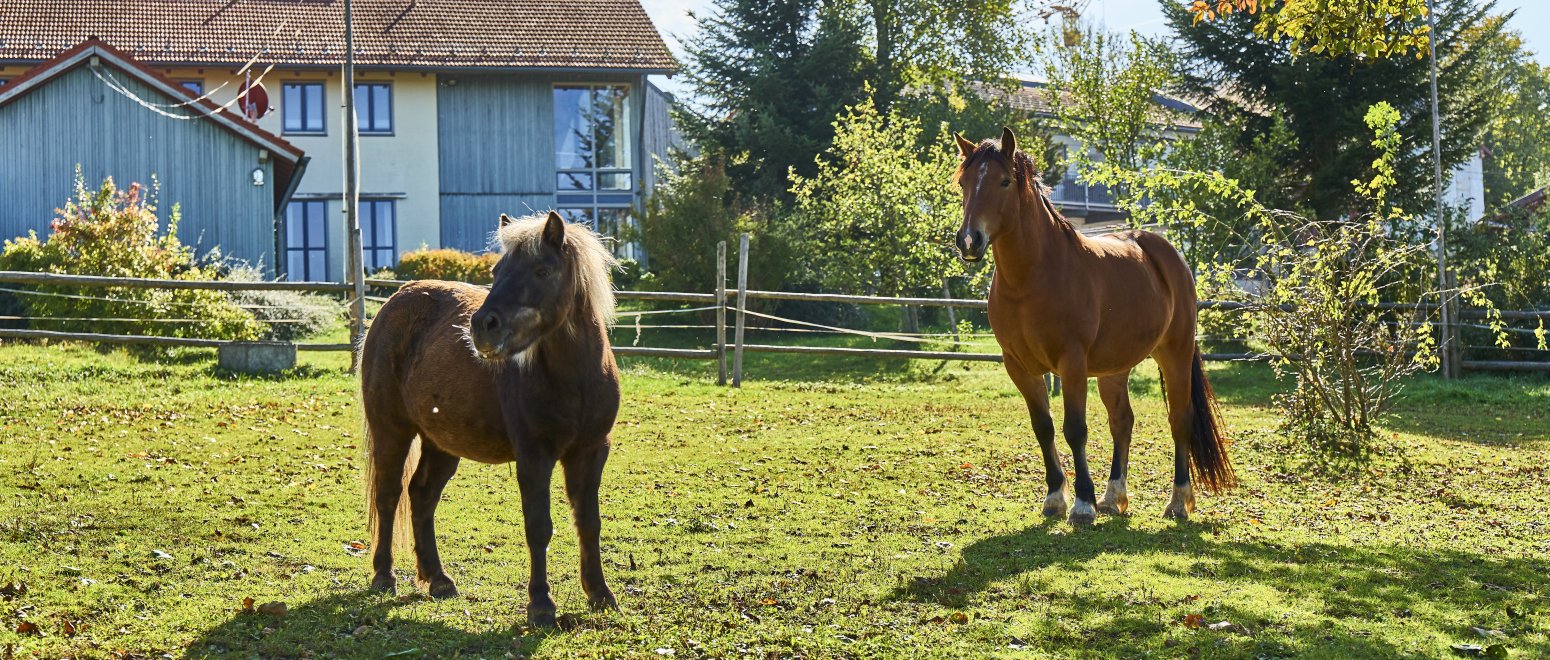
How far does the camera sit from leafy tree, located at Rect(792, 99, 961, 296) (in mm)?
22609

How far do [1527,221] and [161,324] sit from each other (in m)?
21.7

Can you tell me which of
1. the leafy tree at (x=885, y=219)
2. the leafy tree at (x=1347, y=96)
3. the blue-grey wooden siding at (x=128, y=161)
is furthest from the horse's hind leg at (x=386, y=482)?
the blue-grey wooden siding at (x=128, y=161)

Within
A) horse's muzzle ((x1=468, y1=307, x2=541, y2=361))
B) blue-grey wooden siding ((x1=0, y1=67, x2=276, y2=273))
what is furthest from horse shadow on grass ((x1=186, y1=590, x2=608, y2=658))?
blue-grey wooden siding ((x1=0, y1=67, x2=276, y2=273))

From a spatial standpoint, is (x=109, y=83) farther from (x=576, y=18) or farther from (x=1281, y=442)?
(x=1281, y=442)

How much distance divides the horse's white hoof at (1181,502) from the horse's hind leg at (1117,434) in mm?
265

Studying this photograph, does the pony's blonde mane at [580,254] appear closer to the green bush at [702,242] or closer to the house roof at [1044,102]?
the green bush at [702,242]

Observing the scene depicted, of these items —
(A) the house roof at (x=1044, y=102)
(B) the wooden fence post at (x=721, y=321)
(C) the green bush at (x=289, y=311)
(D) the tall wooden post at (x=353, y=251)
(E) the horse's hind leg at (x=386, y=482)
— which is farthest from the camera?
(A) the house roof at (x=1044, y=102)

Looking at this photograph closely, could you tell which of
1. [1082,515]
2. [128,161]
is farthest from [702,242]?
[1082,515]

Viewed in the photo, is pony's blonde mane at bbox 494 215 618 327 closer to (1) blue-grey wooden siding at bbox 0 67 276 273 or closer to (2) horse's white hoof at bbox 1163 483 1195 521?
(2) horse's white hoof at bbox 1163 483 1195 521

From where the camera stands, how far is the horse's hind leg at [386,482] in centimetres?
618

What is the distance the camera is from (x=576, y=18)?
29.8m

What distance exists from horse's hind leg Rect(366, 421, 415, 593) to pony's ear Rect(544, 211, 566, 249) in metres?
1.36

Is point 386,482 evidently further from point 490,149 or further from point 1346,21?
point 490,149

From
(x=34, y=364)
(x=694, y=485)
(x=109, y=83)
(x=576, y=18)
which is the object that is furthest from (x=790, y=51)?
(x=694, y=485)
